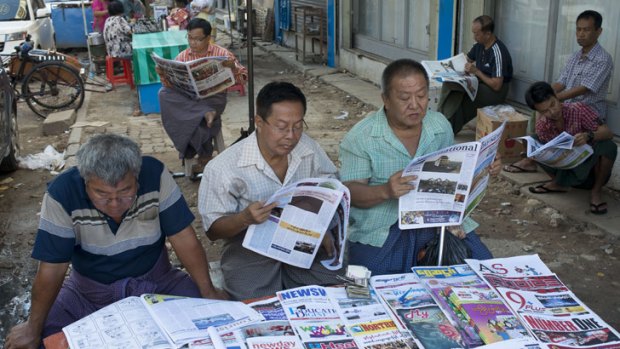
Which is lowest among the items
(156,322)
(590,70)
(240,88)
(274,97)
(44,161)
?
(44,161)

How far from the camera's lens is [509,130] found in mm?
5832

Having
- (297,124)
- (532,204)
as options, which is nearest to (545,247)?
(532,204)

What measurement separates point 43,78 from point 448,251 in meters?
7.89

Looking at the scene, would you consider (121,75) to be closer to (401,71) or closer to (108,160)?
(401,71)

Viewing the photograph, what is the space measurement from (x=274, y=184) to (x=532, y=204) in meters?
2.86

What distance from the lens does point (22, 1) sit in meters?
11.8

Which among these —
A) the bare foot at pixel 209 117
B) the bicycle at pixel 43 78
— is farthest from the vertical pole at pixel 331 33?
the bare foot at pixel 209 117

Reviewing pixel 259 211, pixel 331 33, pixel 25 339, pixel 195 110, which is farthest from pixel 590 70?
pixel 331 33

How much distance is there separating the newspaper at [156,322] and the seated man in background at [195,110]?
3.34 meters

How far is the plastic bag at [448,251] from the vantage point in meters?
2.78

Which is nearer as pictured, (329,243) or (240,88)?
(329,243)

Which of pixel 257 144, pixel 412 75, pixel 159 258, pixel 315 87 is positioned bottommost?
pixel 315 87

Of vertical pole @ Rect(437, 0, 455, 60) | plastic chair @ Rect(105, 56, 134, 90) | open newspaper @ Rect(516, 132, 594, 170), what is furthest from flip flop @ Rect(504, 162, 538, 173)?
plastic chair @ Rect(105, 56, 134, 90)

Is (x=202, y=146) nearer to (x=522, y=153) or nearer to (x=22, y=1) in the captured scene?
(x=522, y=153)
